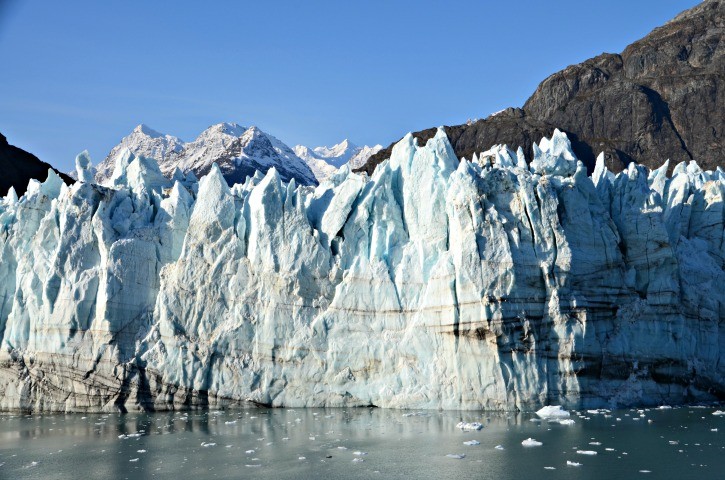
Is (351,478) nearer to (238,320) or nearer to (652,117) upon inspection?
(238,320)

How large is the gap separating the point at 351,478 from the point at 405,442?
10.2 feet

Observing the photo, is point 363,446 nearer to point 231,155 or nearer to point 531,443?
point 531,443

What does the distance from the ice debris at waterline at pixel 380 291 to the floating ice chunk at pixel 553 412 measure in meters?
0.72

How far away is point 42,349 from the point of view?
2322 cm

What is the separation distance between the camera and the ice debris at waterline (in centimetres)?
2030

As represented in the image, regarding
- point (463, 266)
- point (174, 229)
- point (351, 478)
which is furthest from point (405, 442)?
point (174, 229)

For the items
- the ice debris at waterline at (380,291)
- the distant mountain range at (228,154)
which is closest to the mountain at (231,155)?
the distant mountain range at (228,154)

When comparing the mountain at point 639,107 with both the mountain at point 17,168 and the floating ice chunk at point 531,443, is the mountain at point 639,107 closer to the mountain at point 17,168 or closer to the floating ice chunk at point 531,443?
the mountain at point 17,168

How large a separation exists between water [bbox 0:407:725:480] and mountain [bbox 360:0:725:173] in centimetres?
3542

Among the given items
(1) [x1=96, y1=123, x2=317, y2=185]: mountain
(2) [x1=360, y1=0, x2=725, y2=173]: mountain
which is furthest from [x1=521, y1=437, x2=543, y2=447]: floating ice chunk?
(1) [x1=96, y1=123, x2=317, y2=185]: mountain

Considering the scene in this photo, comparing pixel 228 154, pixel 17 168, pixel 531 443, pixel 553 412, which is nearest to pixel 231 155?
pixel 228 154

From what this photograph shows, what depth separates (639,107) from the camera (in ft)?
179

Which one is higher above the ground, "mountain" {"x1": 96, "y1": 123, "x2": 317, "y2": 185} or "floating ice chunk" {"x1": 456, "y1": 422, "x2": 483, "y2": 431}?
"mountain" {"x1": 96, "y1": 123, "x2": 317, "y2": 185}

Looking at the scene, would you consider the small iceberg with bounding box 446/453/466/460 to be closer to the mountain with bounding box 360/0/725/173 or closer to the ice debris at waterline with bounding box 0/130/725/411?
the ice debris at waterline with bounding box 0/130/725/411
